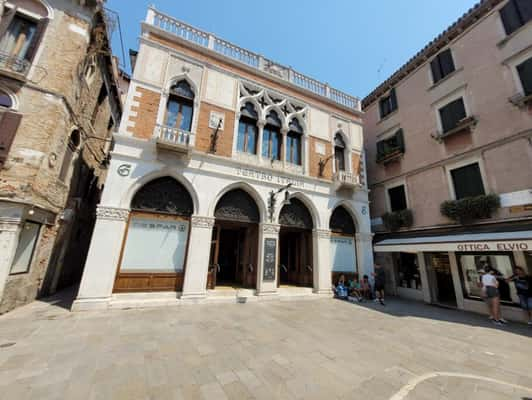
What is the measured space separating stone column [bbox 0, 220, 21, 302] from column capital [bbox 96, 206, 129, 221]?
1617 mm

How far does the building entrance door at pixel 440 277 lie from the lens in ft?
29.9

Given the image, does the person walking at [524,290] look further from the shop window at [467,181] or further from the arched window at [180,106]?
the arched window at [180,106]

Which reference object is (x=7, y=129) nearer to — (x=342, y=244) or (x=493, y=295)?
(x=342, y=244)

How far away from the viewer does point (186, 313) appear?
5.77 metres

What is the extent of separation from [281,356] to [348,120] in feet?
38.7

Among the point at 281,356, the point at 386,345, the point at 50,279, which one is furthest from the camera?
the point at 50,279

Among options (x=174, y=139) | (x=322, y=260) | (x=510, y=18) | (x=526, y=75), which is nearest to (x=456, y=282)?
(x=322, y=260)

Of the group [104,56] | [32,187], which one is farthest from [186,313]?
[104,56]

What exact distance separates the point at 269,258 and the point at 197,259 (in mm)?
2758

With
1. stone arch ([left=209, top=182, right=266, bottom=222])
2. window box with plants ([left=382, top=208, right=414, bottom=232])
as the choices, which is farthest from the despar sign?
stone arch ([left=209, top=182, right=266, bottom=222])

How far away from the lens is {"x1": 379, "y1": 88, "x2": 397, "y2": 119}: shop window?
1220 cm

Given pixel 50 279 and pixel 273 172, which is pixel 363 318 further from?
pixel 50 279

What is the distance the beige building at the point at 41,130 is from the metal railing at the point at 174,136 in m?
2.70

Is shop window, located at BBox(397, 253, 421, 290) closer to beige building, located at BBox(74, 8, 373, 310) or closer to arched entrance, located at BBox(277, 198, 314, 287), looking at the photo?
beige building, located at BBox(74, 8, 373, 310)
